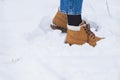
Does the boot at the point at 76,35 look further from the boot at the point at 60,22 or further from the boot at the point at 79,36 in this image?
the boot at the point at 60,22

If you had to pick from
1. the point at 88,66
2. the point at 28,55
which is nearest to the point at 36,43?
the point at 28,55

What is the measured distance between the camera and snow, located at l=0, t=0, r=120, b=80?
1.66 meters

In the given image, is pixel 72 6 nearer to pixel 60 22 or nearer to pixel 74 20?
pixel 74 20

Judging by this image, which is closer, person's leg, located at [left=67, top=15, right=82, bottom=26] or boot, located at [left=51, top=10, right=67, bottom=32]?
person's leg, located at [left=67, top=15, right=82, bottom=26]

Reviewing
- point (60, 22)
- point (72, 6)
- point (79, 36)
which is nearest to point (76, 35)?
point (79, 36)

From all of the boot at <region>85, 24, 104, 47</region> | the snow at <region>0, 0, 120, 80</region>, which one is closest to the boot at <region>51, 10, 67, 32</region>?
the snow at <region>0, 0, 120, 80</region>

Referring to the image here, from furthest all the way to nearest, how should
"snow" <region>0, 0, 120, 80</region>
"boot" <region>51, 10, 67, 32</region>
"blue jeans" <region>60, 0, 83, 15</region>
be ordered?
"boot" <region>51, 10, 67, 32</region> → "blue jeans" <region>60, 0, 83, 15</region> → "snow" <region>0, 0, 120, 80</region>

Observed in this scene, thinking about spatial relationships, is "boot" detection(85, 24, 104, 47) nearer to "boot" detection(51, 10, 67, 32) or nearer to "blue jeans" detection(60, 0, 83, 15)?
"blue jeans" detection(60, 0, 83, 15)

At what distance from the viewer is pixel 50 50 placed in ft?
6.10

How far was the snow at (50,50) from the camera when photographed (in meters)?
1.66

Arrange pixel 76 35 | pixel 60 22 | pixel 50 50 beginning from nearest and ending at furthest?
pixel 50 50 → pixel 76 35 → pixel 60 22

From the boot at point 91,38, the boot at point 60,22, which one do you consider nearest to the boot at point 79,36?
the boot at point 91,38

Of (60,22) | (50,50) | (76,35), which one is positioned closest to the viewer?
(50,50)

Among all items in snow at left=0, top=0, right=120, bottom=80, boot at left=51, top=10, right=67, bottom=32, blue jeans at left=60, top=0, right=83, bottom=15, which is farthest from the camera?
boot at left=51, top=10, right=67, bottom=32
